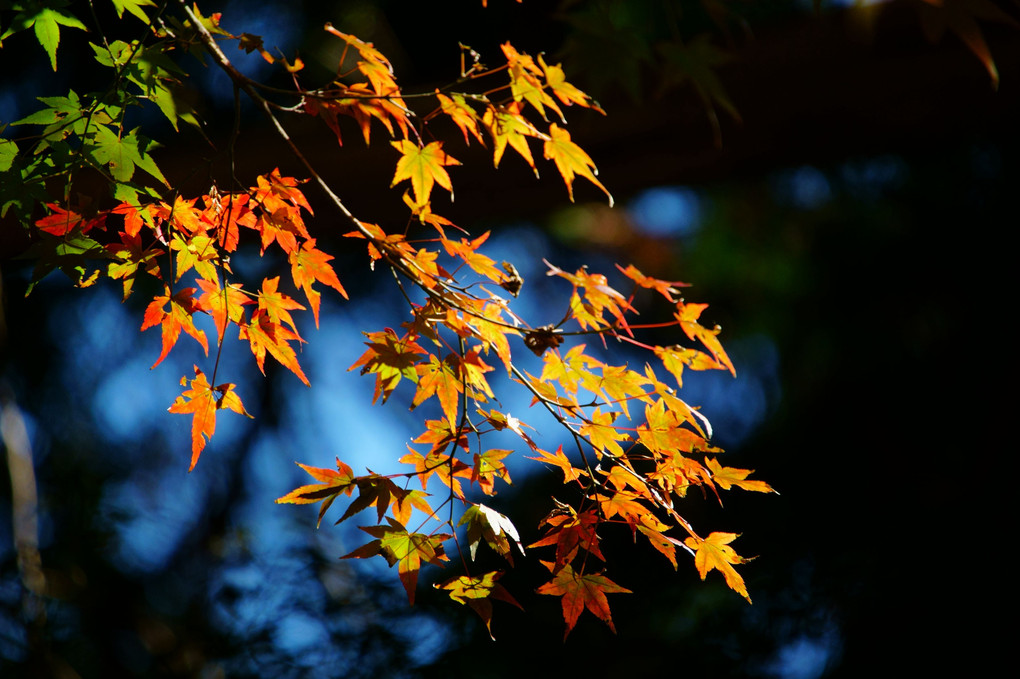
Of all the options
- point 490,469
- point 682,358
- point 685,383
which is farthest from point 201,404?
point 685,383

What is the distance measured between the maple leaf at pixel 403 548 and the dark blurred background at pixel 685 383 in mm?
635

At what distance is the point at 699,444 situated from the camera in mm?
799

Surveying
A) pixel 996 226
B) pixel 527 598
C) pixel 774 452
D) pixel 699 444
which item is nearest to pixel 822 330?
pixel 774 452

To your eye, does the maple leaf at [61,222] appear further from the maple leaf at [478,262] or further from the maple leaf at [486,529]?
the maple leaf at [486,529]

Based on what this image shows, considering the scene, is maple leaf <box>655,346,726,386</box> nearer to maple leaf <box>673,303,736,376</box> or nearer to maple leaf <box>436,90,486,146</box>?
maple leaf <box>673,303,736,376</box>

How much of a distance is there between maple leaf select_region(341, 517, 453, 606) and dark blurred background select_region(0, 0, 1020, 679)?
635mm

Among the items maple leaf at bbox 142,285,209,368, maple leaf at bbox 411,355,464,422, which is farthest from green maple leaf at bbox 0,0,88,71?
maple leaf at bbox 411,355,464,422

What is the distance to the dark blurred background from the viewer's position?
1.46 m

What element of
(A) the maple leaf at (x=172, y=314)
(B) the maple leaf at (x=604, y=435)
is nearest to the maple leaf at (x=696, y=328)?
(B) the maple leaf at (x=604, y=435)

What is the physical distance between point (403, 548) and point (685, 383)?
101 inches

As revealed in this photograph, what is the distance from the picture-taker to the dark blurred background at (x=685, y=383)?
146 cm

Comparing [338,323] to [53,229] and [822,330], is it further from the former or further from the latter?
[53,229]

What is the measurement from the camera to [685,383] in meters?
3.19

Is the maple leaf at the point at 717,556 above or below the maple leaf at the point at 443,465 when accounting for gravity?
below
